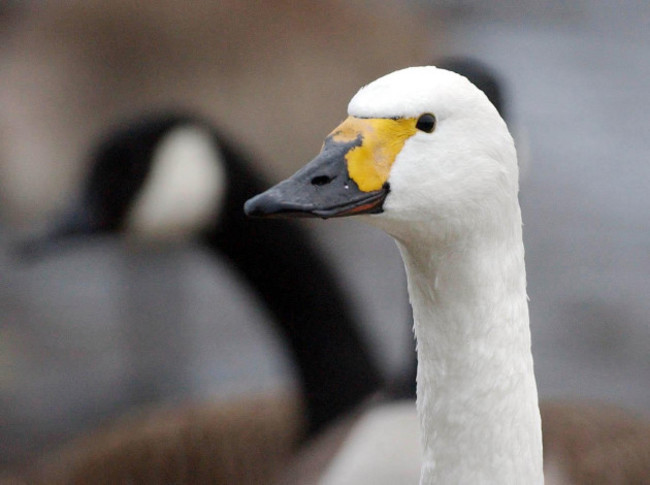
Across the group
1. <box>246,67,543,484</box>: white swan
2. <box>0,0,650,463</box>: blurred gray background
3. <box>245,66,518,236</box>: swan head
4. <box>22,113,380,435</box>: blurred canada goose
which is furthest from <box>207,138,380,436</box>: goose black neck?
<box>245,66,518,236</box>: swan head

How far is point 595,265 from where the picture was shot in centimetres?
325

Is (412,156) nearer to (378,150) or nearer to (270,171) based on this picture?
(378,150)

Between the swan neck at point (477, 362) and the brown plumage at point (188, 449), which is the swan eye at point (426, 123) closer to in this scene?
the swan neck at point (477, 362)

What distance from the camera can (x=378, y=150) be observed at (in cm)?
88

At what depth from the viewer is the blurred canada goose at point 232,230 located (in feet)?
7.62

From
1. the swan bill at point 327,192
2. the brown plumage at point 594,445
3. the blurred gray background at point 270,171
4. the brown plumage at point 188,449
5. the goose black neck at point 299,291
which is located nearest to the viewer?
the swan bill at point 327,192

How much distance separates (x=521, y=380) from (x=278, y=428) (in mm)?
1387

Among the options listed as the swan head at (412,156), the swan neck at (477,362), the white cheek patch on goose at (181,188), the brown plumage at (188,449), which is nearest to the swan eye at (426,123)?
the swan head at (412,156)

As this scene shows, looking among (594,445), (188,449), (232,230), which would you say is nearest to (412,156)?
(594,445)

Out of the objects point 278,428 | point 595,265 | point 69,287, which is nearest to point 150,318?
point 69,287

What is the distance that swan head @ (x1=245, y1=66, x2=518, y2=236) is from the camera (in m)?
0.87

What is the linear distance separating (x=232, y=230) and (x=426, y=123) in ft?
5.10

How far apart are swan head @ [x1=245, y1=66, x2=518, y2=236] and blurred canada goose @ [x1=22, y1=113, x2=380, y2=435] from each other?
1.44m

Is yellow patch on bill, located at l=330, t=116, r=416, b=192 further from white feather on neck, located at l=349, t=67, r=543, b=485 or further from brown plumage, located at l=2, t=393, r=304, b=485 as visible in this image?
brown plumage, located at l=2, t=393, r=304, b=485
